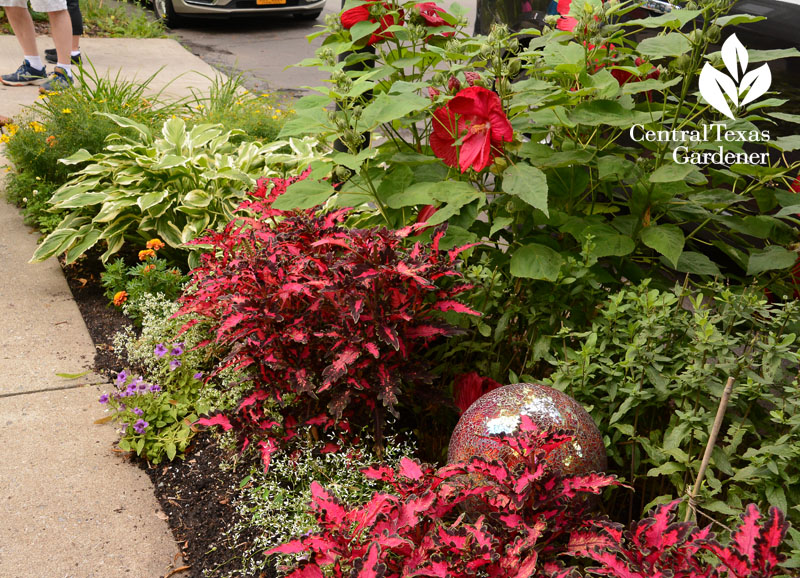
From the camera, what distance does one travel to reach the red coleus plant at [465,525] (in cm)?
175

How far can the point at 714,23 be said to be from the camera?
7.35ft

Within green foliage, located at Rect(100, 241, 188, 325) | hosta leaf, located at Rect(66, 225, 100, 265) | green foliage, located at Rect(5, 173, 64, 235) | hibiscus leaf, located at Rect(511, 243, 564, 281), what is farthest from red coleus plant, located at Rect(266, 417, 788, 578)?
green foliage, located at Rect(5, 173, 64, 235)

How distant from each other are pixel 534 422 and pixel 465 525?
15.0 inches

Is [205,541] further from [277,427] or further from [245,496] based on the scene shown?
[277,427]

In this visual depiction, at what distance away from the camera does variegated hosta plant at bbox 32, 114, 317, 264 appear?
12.6 feet

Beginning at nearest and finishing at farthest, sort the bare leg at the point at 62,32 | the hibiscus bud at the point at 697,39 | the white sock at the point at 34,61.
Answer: the hibiscus bud at the point at 697,39 → the bare leg at the point at 62,32 → the white sock at the point at 34,61

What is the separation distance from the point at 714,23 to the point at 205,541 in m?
2.28

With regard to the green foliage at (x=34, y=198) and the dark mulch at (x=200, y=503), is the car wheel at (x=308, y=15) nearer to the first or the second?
the green foliage at (x=34, y=198)

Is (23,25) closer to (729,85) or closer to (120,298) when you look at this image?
(120,298)

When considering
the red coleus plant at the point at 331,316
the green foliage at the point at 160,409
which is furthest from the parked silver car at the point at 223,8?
the red coleus plant at the point at 331,316

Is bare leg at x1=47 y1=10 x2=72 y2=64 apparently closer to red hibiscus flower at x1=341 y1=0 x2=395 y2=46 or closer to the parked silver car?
the parked silver car

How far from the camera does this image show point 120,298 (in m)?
3.59

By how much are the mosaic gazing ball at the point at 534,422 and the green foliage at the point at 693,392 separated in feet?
0.34

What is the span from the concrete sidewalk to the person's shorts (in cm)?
291
